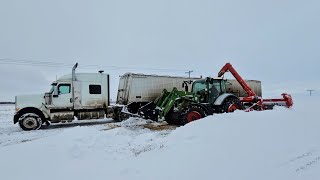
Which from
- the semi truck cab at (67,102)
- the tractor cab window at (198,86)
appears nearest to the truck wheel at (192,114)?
the tractor cab window at (198,86)

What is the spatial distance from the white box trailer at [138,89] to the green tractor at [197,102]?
240 centimetres

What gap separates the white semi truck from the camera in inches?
551

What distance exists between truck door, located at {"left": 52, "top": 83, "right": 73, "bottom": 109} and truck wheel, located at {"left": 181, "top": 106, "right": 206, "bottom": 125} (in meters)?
6.98

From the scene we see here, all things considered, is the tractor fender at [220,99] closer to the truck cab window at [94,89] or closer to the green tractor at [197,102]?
the green tractor at [197,102]

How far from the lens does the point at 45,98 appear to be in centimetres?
1450

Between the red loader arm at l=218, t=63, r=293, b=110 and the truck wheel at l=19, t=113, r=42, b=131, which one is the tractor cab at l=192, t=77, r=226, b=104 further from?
the truck wheel at l=19, t=113, r=42, b=131

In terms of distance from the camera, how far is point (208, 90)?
13.8m

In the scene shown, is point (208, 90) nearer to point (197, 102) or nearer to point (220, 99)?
point (220, 99)

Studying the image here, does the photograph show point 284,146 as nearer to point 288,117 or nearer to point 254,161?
point 254,161

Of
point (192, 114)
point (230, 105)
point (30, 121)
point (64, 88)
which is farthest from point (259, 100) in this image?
point (30, 121)

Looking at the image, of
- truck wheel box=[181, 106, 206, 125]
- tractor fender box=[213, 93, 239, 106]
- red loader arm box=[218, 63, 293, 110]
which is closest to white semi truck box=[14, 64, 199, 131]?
tractor fender box=[213, 93, 239, 106]

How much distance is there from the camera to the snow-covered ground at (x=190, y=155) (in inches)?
183

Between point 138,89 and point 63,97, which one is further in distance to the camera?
point 138,89

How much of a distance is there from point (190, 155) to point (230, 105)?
8612 millimetres
